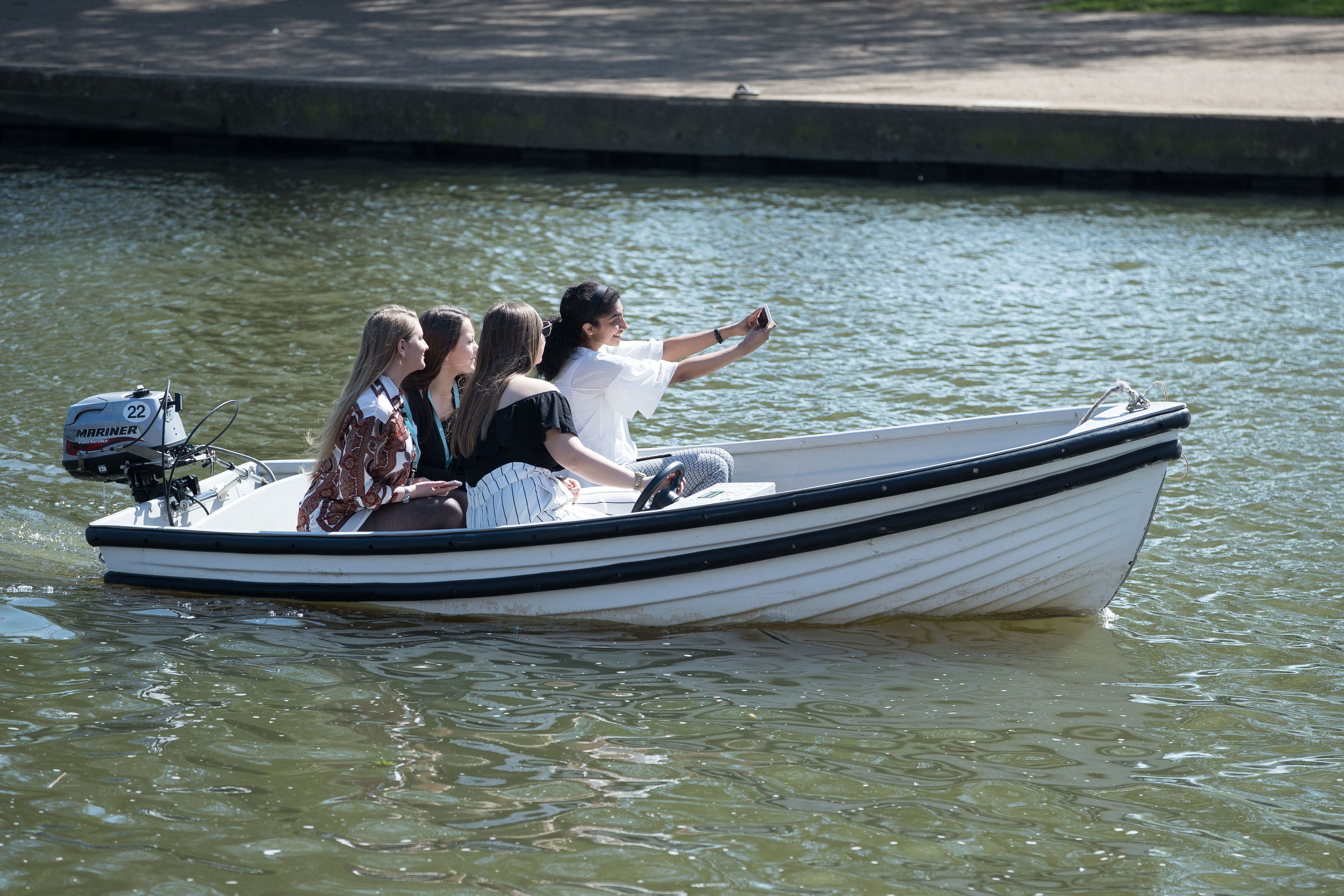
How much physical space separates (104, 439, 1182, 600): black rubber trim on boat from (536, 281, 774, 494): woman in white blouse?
490 millimetres

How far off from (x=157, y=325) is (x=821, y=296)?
4.42m

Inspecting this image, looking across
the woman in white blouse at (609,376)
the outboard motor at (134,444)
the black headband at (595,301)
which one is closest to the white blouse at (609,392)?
the woman in white blouse at (609,376)

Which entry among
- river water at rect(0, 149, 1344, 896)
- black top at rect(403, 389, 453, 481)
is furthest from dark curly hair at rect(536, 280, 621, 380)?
river water at rect(0, 149, 1344, 896)

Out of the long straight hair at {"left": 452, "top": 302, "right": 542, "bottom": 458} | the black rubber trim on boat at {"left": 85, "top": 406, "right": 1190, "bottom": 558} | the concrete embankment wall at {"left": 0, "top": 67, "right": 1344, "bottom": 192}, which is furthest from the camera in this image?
the concrete embankment wall at {"left": 0, "top": 67, "right": 1344, "bottom": 192}

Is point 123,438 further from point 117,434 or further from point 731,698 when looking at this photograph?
point 731,698

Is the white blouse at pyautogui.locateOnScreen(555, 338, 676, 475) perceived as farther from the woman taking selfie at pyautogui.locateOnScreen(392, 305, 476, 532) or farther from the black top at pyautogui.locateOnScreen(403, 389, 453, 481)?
the black top at pyautogui.locateOnScreen(403, 389, 453, 481)

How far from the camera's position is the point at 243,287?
9.24 meters

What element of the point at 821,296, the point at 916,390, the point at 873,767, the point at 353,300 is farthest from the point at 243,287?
the point at 873,767

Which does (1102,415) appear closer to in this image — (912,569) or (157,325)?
(912,569)

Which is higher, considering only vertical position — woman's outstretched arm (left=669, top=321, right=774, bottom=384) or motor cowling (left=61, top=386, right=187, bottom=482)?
woman's outstretched arm (left=669, top=321, right=774, bottom=384)

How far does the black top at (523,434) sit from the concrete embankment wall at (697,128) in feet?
28.1

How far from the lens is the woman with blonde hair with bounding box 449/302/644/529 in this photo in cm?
446

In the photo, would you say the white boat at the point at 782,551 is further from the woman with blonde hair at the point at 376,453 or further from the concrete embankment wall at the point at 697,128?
the concrete embankment wall at the point at 697,128

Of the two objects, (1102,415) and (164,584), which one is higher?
(1102,415)
